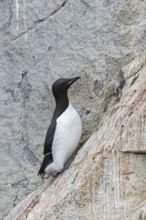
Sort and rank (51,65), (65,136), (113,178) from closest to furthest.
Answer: (113,178), (65,136), (51,65)

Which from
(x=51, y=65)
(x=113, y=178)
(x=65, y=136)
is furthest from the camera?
(x=51, y=65)

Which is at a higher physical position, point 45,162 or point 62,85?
point 62,85

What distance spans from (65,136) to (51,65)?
0.86 metres

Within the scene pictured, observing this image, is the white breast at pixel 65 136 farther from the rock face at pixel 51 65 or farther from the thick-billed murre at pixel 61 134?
the rock face at pixel 51 65

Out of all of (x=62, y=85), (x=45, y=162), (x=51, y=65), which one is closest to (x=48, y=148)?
(x=45, y=162)

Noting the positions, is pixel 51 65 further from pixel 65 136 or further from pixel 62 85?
pixel 65 136

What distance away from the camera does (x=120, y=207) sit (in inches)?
265

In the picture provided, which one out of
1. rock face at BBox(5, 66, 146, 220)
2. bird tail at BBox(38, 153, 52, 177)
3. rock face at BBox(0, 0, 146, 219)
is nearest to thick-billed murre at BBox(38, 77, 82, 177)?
bird tail at BBox(38, 153, 52, 177)

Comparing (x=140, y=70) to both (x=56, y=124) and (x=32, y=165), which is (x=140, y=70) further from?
(x=32, y=165)

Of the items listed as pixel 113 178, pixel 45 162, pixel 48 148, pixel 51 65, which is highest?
pixel 51 65

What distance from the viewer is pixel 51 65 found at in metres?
8.13

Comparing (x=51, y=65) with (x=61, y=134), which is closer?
(x=61, y=134)

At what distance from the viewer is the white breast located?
764 cm

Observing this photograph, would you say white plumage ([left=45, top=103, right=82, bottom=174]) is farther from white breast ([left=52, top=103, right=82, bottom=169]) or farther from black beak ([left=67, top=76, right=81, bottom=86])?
black beak ([left=67, top=76, right=81, bottom=86])
